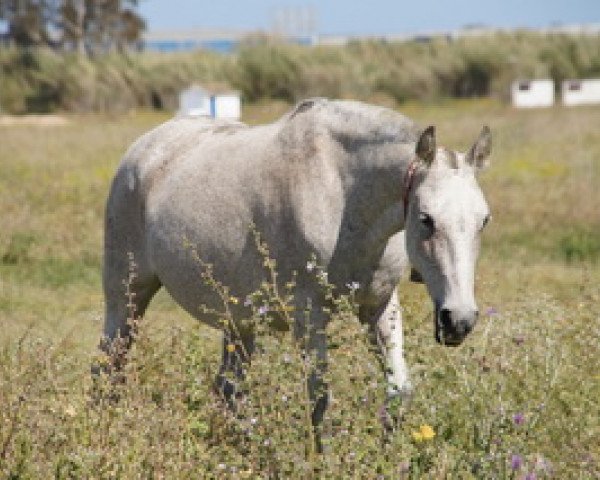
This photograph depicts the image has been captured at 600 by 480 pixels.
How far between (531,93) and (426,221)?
40.5 meters

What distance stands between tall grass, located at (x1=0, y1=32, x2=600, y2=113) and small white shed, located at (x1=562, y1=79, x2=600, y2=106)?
98.5 inches

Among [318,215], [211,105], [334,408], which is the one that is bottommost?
[211,105]

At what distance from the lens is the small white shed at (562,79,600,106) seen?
1795 inches

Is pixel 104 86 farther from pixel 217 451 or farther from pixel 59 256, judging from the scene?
pixel 217 451

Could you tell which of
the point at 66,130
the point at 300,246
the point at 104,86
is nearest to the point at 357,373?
the point at 300,246

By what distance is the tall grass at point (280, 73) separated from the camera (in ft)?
149

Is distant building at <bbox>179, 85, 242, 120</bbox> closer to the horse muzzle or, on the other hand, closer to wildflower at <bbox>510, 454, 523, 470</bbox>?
the horse muzzle

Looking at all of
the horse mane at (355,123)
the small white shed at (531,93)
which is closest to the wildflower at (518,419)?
the horse mane at (355,123)

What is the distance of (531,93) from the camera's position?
45062mm

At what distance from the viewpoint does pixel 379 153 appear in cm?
584

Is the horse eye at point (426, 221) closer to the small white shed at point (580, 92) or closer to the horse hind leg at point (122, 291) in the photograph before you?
the horse hind leg at point (122, 291)

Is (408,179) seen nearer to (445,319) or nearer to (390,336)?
(445,319)

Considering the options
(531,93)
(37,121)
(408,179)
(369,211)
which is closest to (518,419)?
(408,179)

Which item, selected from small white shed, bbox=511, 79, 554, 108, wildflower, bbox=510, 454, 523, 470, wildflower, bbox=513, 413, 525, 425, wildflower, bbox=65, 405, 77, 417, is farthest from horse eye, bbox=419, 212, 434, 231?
small white shed, bbox=511, 79, 554, 108
